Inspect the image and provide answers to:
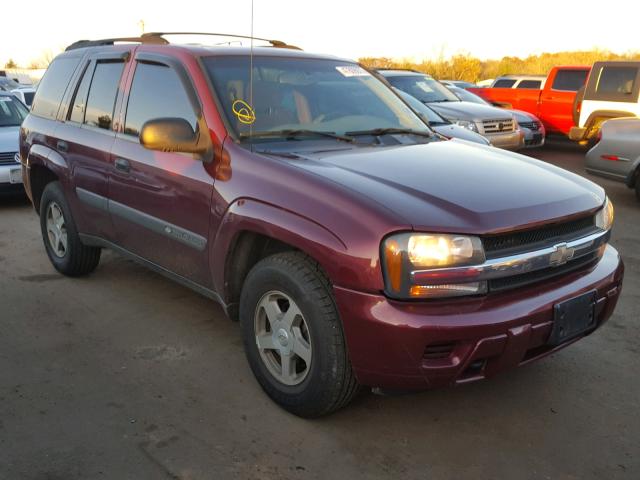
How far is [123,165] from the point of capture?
392cm

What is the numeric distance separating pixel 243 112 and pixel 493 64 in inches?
1937

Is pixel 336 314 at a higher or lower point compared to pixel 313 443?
higher

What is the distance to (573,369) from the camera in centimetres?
360

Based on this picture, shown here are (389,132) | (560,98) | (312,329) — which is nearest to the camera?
(312,329)

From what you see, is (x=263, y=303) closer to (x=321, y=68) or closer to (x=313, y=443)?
(x=313, y=443)

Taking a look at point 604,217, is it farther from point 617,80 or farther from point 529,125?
point 529,125

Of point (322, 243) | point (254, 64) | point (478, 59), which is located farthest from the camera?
point (478, 59)

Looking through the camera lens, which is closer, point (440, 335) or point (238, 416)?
point (440, 335)

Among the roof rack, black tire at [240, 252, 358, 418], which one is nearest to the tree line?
the roof rack

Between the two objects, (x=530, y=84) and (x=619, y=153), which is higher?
(x=530, y=84)

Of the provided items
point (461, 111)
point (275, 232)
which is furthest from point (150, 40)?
point (461, 111)

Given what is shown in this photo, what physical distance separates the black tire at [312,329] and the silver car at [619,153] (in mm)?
6202

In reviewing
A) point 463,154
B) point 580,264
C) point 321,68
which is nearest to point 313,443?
point 580,264

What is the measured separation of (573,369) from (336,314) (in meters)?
1.70
